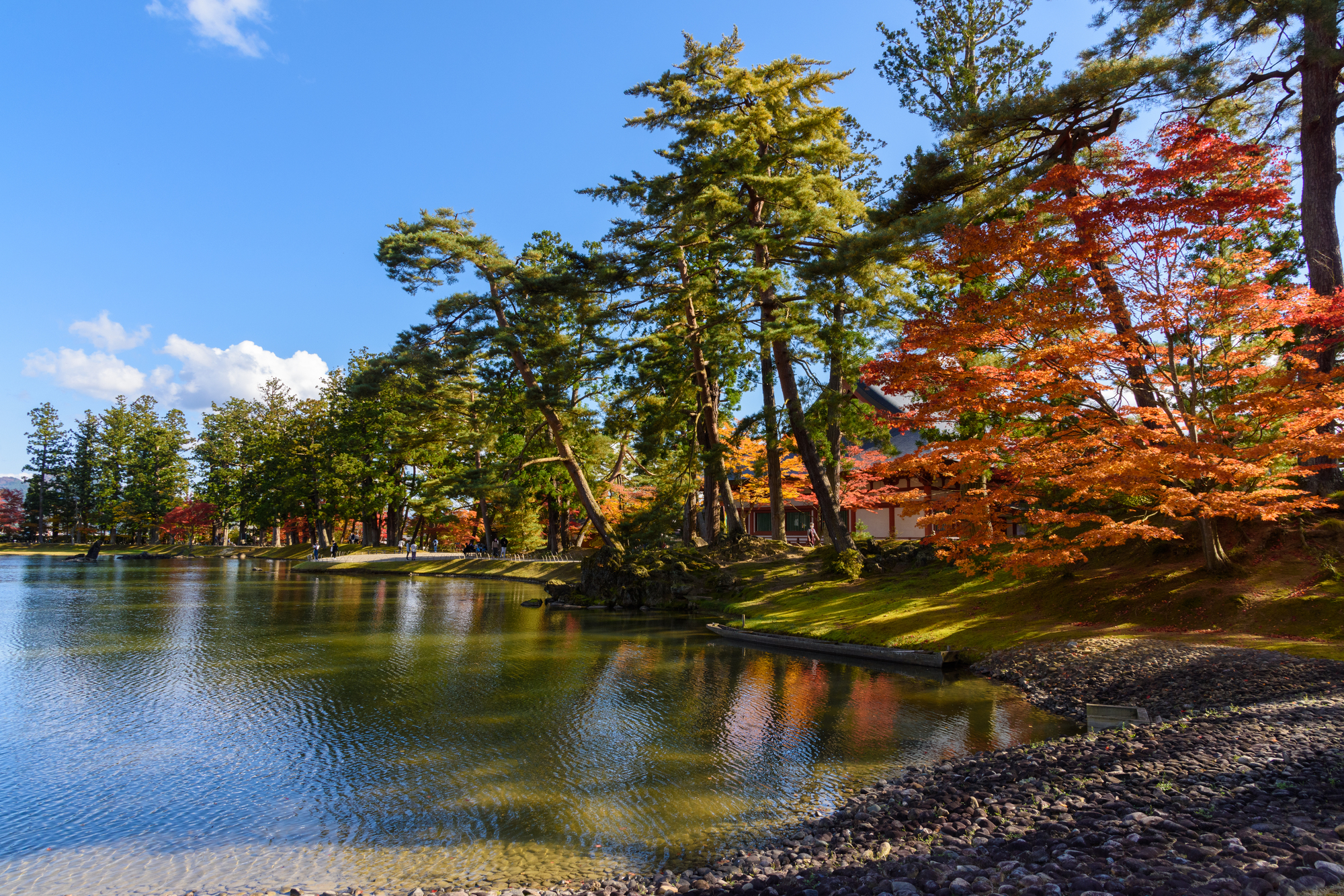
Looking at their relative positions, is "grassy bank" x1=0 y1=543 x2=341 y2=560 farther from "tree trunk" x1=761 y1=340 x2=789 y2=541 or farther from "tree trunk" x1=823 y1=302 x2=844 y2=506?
"tree trunk" x1=823 y1=302 x2=844 y2=506

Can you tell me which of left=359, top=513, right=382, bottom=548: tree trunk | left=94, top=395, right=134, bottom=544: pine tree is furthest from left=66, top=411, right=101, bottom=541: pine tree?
left=359, top=513, right=382, bottom=548: tree trunk

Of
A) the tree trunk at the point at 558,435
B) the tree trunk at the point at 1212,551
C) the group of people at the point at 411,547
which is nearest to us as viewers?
the tree trunk at the point at 1212,551

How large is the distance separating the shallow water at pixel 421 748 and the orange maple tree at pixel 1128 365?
390 cm

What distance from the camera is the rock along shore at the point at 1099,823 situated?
13.3 feet

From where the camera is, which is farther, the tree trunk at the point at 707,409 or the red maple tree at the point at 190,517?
the red maple tree at the point at 190,517

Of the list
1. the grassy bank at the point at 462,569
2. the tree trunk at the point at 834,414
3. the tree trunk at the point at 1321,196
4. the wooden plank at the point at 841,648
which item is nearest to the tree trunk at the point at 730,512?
the tree trunk at the point at 834,414

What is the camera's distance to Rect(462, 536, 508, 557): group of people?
41406 mm

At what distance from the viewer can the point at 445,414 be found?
34625 millimetres

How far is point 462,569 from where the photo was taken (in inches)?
1470

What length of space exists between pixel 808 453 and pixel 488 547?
25.7m

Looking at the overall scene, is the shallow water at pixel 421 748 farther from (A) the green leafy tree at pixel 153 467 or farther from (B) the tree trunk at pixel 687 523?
(A) the green leafy tree at pixel 153 467

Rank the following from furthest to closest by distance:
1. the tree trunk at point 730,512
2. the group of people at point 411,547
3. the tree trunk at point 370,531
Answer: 1. the tree trunk at point 370,531
2. the group of people at point 411,547
3. the tree trunk at point 730,512

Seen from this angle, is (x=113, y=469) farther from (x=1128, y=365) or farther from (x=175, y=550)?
(x=1128, y=365)

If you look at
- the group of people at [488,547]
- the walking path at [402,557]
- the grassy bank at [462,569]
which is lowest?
the grassy bank at [462,569]
